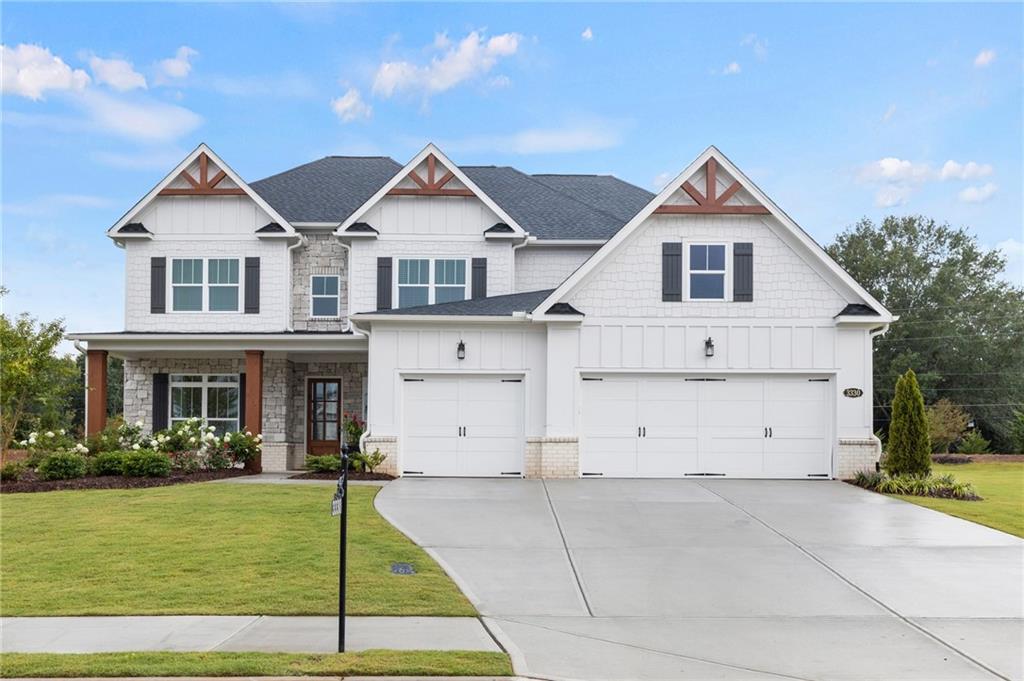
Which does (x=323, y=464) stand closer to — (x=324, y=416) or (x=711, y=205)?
(x=324, y=416)

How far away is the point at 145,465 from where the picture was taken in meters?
18.0

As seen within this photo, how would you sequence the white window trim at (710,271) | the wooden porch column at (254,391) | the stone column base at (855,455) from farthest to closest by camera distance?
the wooden porch column at (254,391) → the white window trim at (710,271) → the stone column base at (855,455)

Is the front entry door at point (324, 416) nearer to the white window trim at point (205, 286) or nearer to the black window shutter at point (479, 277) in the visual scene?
the white window trim at point (205, 286)

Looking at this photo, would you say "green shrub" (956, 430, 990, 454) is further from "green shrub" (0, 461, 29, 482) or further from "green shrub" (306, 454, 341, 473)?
"green shrub" (0, 461, 29, 482)

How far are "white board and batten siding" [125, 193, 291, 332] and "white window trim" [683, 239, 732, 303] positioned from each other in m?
10.3

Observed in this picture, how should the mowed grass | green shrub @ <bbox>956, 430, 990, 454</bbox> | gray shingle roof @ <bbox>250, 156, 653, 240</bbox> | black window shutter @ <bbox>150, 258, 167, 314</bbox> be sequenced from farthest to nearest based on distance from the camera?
green shrub @ <bbox>956, 430, 990, 454</bbox> < gray shingle roof @ <bbox>250, 156, 653, 240</bbox> < black window shutter @ <bbox>150, 258, 167, 314</bbox> < the mowed grass

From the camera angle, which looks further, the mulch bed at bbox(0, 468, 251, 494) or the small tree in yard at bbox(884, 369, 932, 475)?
the small tree in yard at bbox(884, 369, 932, 475)

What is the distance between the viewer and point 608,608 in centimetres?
858

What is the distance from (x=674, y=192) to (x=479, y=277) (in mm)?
5963

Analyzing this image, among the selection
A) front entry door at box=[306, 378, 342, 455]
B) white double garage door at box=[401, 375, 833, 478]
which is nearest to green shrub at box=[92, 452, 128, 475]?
front entry door at box=[306, 378, 342, 455]

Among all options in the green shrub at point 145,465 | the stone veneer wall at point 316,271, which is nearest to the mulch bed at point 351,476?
the green shrub at point 145,465

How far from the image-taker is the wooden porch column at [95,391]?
20672mm

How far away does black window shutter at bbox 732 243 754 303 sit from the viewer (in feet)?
60.4

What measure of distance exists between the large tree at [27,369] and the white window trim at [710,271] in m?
14.0
